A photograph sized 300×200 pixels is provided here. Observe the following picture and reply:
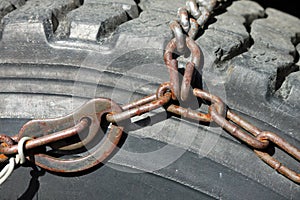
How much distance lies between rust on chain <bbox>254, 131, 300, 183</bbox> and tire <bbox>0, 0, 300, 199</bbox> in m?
0.03

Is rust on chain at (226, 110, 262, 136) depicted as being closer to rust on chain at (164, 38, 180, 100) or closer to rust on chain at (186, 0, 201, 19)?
rust on chain at (164, 38, 180, 100)

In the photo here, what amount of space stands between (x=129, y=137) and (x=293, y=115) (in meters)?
0.34

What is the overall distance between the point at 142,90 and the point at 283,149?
312 millimetres

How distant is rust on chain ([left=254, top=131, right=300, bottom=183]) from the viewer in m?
0.82

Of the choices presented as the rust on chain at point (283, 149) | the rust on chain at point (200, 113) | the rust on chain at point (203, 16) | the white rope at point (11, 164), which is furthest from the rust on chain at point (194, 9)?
the white rope at point (11, 164)

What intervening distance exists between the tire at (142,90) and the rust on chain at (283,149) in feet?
0.11

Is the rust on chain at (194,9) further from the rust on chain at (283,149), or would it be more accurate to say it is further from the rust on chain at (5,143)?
the rust on chain at (5,143)

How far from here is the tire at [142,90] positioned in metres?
0.92

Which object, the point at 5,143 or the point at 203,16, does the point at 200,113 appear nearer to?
the point at 203,16

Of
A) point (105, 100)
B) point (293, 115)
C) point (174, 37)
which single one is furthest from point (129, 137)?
point (293, 115)

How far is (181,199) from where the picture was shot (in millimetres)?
942

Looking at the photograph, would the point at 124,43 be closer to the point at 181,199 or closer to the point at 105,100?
the point at 105,100

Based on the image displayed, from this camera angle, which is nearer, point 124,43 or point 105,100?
point 105,100

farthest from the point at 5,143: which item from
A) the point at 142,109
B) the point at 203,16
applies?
the point at 203,16
